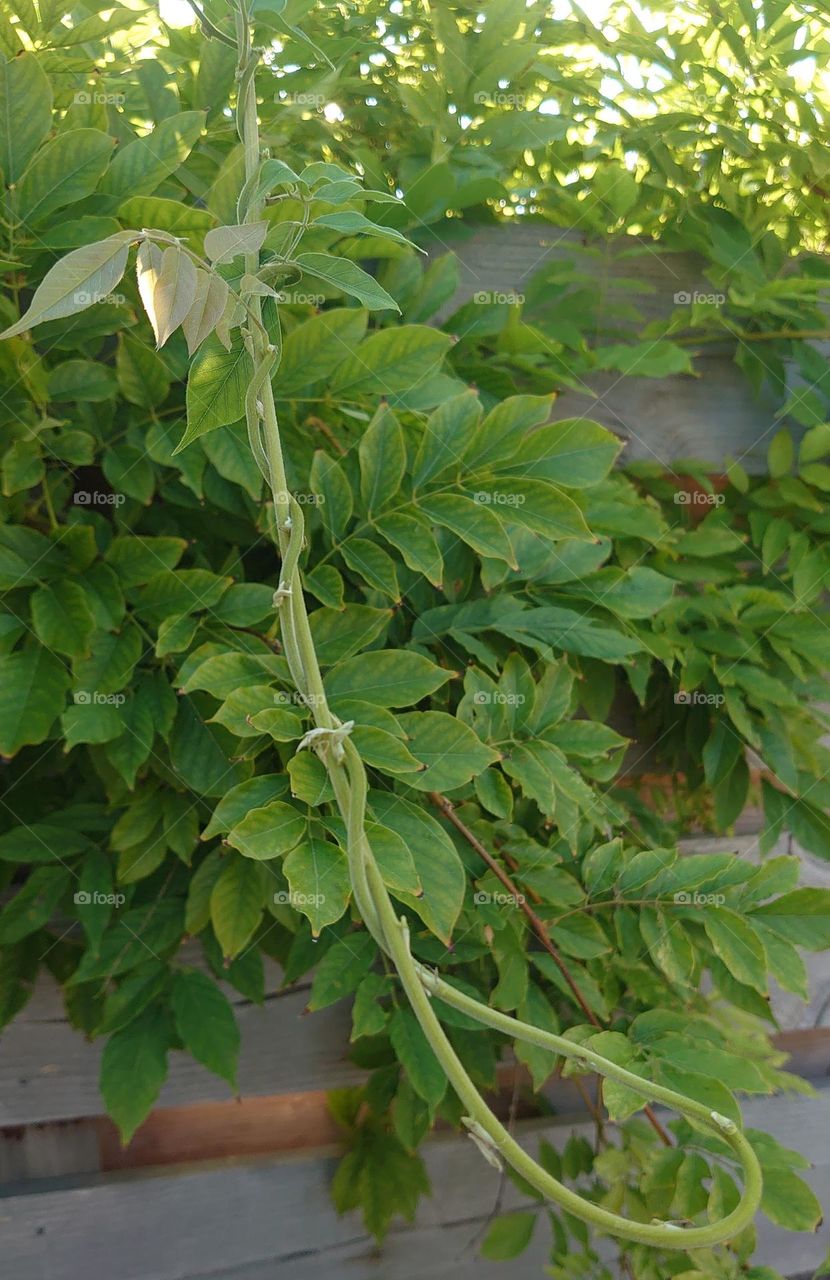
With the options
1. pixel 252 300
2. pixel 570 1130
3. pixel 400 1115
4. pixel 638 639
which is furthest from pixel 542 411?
pixel 570 1130

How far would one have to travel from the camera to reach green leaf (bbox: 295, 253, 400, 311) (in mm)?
367

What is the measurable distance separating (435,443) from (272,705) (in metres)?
0.22

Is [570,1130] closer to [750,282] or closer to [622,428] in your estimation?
[622,428]

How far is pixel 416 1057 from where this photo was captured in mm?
686

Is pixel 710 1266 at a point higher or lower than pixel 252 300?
lower

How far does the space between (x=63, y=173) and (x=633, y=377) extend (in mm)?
528

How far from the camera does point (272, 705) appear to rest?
510 millimetres
